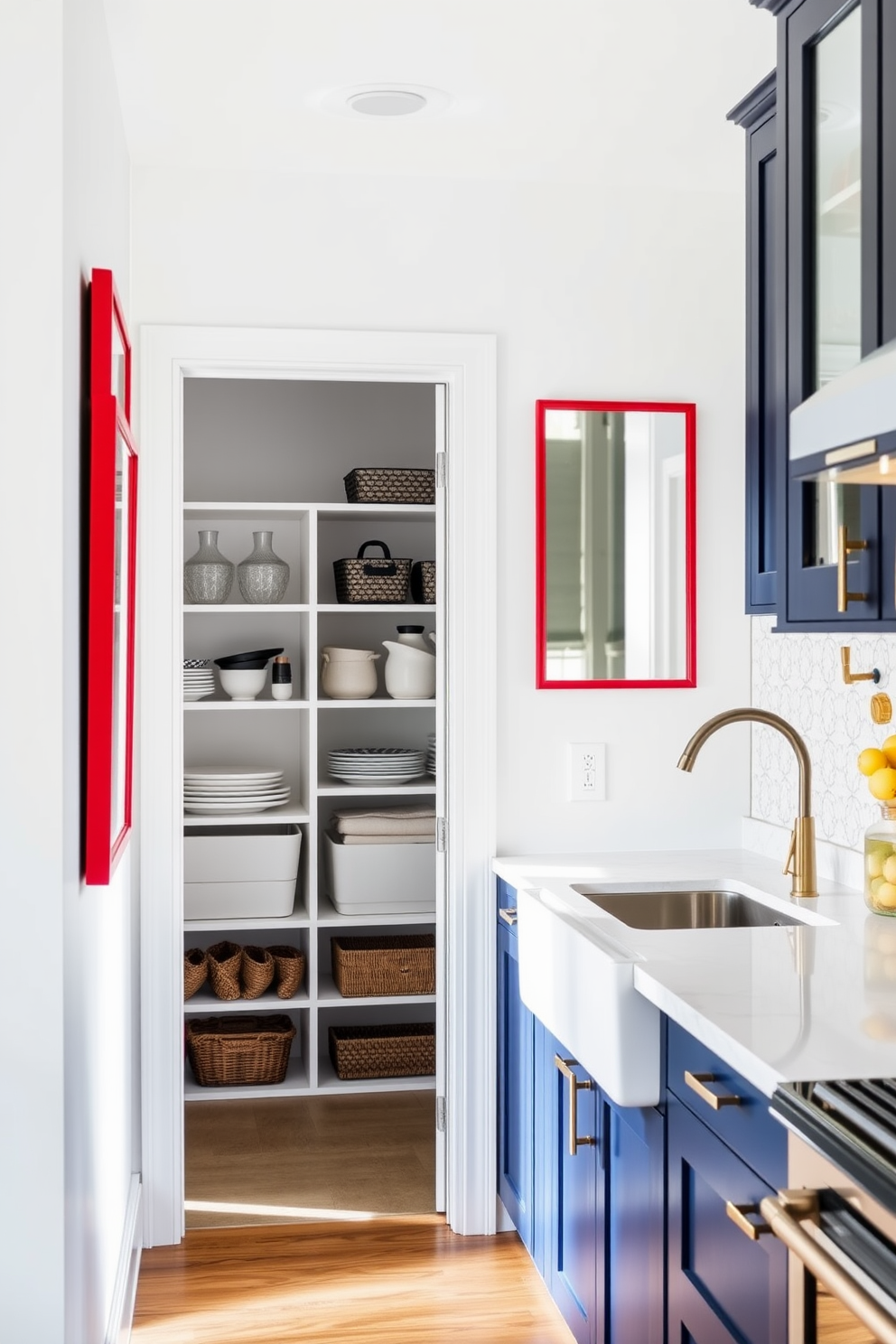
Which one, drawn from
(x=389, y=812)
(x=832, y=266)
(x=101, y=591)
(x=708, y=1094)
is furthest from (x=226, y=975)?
(x=832, y=266)

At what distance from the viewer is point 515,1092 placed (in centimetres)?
289

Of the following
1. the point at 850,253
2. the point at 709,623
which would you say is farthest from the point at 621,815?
the point at 850,253

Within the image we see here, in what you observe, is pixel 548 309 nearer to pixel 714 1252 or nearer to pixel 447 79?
pixel 447 79

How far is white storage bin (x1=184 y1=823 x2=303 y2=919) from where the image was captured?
3.96m

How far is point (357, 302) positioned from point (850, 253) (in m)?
1.31

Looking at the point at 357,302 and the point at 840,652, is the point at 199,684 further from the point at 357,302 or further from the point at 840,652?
the point at 840,652

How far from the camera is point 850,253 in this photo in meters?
1.97

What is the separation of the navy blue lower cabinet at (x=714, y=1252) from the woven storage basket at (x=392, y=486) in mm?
2541

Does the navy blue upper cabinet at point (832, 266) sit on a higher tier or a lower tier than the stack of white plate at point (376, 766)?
higher

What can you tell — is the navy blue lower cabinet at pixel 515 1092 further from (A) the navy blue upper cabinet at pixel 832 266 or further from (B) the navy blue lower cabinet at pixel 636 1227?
(A) the navy blue upper cabinet at pixel 832 266

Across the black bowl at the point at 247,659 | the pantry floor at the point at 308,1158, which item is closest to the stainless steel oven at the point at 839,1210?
the pantry floor at the point at 308,1158

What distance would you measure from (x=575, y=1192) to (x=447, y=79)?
2.08 meters

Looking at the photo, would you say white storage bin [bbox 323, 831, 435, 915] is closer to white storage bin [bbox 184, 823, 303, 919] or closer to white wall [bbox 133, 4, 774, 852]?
white storage bin [bbox 184, 823, 303, 919]

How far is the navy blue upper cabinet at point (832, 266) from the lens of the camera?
6.11ft
